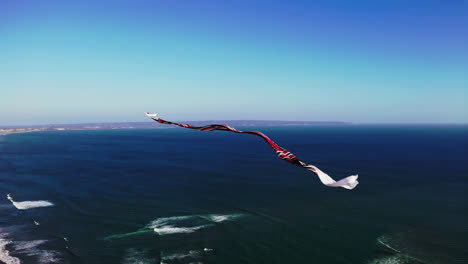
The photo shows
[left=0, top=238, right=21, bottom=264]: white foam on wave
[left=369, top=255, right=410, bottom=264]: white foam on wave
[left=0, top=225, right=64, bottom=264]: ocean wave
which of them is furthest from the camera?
[left=369, top=255, right=410, bottom=264]: white foam on wave

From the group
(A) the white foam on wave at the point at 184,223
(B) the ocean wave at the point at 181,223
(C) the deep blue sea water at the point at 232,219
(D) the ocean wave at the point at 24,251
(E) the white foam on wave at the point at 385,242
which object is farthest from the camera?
(A) the white foam on wave at the point at 184,223

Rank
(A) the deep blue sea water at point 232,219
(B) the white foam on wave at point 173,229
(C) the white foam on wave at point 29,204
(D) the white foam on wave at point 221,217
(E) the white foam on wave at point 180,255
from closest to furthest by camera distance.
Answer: (E) the white foam on wave at point 180,255 → (A) the deep blue sea water at point 232,219 → (B) the white foam on wave at point 173,229 → (D) the white foam on wave at point 221,217 → (C) the white foam on wave at point 29,204

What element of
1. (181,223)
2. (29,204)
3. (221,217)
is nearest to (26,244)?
(181,223)

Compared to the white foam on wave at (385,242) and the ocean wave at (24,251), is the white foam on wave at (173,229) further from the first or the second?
the white foam on wave at (385,242)

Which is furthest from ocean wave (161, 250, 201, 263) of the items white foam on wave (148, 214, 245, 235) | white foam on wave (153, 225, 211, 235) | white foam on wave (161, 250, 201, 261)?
white foam on wave (148, 214, 245, 235)

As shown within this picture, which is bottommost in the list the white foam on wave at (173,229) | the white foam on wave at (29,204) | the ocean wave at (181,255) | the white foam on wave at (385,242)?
the white foam on wave at (29,204)

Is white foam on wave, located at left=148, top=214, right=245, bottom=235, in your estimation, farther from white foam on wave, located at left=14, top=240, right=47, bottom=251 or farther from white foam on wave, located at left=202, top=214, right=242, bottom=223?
white foam on wave, located at left=14, top=240, right=47, bottom=251

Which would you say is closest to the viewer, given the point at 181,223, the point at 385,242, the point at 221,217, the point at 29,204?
the point at 385,242

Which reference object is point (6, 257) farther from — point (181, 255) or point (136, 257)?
point (181, 255)

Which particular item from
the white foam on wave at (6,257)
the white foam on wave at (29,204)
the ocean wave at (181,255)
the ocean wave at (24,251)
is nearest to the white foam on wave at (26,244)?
the ocean wave at (24,251)

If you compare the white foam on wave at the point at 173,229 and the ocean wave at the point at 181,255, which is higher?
the white foam on wave at the point at 173,229

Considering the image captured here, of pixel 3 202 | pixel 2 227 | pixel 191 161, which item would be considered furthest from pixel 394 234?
pixel 191 161
